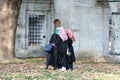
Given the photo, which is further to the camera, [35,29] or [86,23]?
[35,29]

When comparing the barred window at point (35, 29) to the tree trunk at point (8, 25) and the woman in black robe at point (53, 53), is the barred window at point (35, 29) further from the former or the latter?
the woman in black robe at point (53, 53)

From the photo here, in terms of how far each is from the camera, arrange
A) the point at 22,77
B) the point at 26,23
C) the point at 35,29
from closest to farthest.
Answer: the point at 22,77 < the point at 26,23 < the point at 35,29

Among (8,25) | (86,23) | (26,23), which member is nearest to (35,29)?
(26,23)

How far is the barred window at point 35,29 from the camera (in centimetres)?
2409

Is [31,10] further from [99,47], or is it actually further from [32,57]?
[99,47]

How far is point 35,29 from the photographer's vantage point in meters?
24.2

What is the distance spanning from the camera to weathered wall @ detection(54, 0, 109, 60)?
2277 centimetres

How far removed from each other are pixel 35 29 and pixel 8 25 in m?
4.87

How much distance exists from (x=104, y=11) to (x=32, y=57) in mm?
4018

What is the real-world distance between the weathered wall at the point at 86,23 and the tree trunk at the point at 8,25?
386cm

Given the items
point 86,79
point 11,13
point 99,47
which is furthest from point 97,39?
point 86,79

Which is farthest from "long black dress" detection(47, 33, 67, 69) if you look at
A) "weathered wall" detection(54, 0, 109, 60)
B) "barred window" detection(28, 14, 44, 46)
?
"barred window" detection(28, 14, 44, 46)

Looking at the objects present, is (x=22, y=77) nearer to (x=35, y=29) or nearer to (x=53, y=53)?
(x=53, y=53)

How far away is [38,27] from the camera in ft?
79.6
